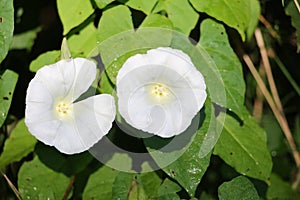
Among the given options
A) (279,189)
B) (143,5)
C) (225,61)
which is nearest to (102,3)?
(143,5)

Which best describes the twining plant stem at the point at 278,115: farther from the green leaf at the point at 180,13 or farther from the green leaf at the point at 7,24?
the green leaf at the point at 7,24

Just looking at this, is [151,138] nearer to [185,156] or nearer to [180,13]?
[185,156]

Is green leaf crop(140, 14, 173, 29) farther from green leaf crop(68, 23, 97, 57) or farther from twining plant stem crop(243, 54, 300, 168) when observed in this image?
twining plant stem crop(243, 54, 300, 168)

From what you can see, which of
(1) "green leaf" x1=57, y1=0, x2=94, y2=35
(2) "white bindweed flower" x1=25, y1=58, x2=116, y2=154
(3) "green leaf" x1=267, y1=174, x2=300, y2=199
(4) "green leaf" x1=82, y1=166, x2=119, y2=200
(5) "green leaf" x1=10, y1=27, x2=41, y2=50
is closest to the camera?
(2) "white bindweed flower" x1=25, y1=58, x2=116, y2=154

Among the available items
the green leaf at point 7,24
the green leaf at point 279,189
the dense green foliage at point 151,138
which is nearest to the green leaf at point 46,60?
the dense green foliage at point 151,138

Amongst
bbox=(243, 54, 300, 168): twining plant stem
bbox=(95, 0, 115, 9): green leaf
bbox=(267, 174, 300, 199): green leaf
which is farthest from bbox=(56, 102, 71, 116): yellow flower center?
bbox=(267, 174, 300, 199): green leaf

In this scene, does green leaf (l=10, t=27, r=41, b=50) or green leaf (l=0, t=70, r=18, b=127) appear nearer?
green leaf (l=0, t=70, r=18, b=127)
